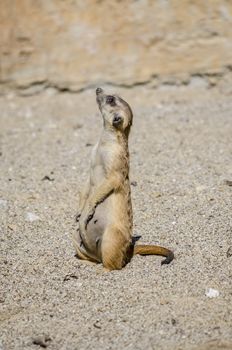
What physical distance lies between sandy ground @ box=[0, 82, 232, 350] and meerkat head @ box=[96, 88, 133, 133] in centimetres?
78

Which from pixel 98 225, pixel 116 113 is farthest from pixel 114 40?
pixel 98 225

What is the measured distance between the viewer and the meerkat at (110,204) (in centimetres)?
446

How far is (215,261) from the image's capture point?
4.50m

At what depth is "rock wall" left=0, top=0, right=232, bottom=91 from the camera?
8.17 m

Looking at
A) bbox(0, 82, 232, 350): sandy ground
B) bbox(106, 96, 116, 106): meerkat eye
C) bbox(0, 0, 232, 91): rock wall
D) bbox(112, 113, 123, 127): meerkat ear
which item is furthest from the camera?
bbox(0, 0, 232, 91): rock wall

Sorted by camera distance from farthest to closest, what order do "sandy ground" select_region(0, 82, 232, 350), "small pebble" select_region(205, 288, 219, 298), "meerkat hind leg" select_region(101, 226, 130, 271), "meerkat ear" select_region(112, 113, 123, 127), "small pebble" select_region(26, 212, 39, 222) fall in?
1. "small pebble" select_region(26, 212, 39, 222)
2. "meerkat ear" select_region(112, 113, 123, 127)
3. "meerkat hind leg" select_region(101, 226, 130, 271)
4. "small pebble" select_region(205, 288, 219, 298)
5. "sandy ground" select_region(0, 82, 232, 350)

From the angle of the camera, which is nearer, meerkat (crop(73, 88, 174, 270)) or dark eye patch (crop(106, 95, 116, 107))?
meerkat (crop(73, 88, 174, 270))

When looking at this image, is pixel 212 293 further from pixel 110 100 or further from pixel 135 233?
pixel 110 100

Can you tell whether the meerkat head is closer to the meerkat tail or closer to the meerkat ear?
the meerkat ear

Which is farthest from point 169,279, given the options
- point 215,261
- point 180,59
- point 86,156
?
point 180,59

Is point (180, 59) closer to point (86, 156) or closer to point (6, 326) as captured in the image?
point (86, 156)

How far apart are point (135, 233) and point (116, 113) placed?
2.75ft

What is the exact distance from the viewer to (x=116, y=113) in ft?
15.2

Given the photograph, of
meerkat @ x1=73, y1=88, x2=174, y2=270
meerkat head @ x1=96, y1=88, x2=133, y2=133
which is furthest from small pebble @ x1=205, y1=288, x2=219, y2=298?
meerkat head @ x1=96, y1=88, x2=133, y2=133
